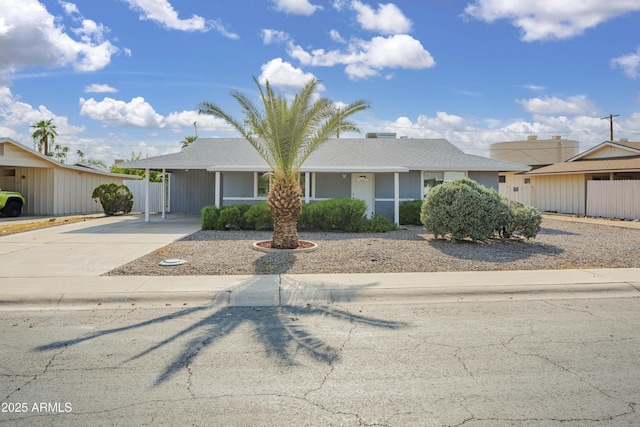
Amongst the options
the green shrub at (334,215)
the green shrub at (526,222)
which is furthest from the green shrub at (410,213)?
the green shrub at (526,222)

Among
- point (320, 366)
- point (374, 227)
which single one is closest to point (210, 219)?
point (374, 227)

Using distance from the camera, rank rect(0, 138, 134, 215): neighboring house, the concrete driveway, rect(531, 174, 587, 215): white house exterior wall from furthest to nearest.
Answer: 1. rect(531, 174, 587, 215): white house exterior wall
2. rect(0, 138, 134, 215): neighboring house
3. the concrete driveway

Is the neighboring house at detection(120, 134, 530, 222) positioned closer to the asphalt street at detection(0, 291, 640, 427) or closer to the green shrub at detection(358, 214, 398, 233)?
the green shrub at detection(358, 214, 398, 233)

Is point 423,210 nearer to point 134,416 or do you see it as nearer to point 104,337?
point 104,337

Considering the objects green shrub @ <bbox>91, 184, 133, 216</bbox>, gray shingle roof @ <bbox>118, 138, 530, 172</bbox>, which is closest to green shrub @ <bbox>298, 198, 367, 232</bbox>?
gray shingle roof @ <bbox>118, 138, 530, 172</bbox>

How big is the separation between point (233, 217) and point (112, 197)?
11.5m

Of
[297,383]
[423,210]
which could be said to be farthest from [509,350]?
[423,210]

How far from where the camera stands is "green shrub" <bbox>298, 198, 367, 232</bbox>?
15914 mm

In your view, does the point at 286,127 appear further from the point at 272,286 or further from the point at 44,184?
the point at 44,184

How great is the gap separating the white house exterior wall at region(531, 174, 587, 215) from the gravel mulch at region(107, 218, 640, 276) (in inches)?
507

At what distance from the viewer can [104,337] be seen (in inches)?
209

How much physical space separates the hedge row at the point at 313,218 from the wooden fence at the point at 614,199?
13524 millimetres

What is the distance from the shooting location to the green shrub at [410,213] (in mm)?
19000

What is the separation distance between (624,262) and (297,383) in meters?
9.50
